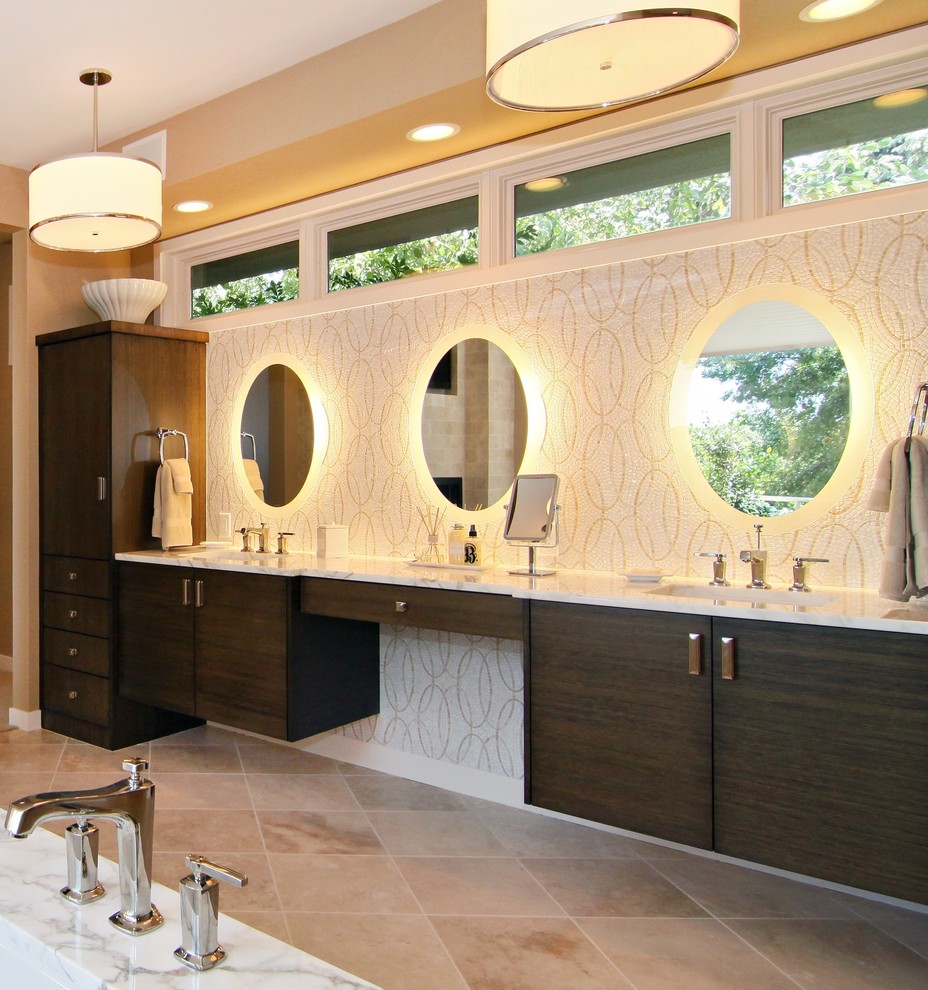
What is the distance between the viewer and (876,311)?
2.62 m

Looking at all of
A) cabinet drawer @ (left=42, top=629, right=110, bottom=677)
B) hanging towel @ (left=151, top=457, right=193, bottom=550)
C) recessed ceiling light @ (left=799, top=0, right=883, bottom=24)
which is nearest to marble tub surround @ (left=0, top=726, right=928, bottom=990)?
cabinet drawer @ (left=42, top=629, right=110, bottom=677)

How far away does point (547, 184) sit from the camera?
335 centimetres

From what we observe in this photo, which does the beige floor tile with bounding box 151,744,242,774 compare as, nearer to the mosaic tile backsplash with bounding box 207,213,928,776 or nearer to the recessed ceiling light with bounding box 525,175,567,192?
the mosaic tile backsplash with bounding box 207,213,928,776

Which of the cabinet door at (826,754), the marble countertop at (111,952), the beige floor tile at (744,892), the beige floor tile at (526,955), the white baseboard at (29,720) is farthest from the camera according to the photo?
the white baseboard at (29,720)

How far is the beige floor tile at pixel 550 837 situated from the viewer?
293cm

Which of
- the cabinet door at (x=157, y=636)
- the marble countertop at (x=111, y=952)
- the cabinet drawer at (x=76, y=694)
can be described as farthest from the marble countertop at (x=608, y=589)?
the marble countertop at (x=111, y=952)

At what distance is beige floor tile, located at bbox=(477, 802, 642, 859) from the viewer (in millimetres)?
2934

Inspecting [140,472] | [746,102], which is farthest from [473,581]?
[140,472]

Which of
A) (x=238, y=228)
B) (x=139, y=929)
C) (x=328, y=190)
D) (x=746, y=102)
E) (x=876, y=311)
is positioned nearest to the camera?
(x=139, y=929)

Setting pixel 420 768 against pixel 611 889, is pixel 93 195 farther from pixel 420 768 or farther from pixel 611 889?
pixel 611 889

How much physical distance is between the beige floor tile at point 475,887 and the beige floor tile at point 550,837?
0.15 metres

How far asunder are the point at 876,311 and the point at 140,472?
3.19 meters

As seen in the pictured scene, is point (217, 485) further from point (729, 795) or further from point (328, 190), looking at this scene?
point (729, 795)

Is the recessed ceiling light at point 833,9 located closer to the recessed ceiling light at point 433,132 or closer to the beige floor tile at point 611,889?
the recessed ceiling light at point 433,132
